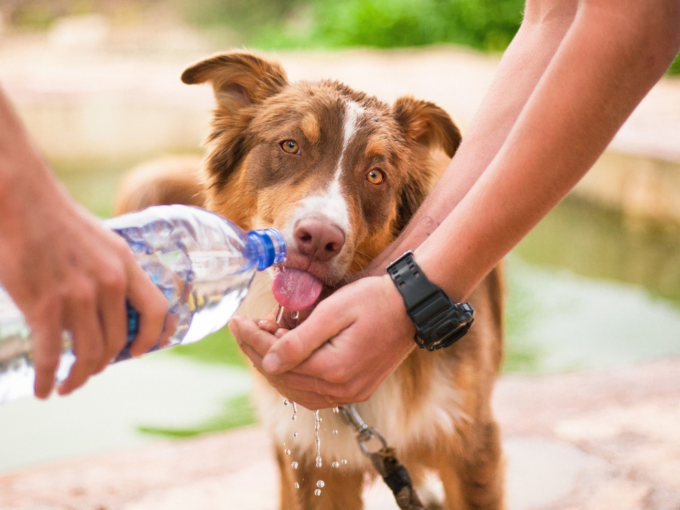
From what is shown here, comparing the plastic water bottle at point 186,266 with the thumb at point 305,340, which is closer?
the plastic water bottle at point 186,266

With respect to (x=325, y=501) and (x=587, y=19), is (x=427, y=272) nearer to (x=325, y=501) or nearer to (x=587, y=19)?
(x=587, y=19)

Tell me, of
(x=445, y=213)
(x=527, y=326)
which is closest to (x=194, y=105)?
(x=527, y=326)

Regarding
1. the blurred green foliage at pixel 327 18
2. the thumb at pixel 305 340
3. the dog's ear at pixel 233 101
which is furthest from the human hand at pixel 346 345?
the blurred green foliage at pixel 327 18

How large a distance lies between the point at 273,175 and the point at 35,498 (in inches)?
64.6

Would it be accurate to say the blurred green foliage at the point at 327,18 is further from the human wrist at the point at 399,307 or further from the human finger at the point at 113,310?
the human finger at the point at 113,310

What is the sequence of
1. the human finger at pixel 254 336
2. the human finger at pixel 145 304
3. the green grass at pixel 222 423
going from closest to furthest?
the human finger at pixel 145 304 → the human finger at pixel 254 336 → the green grass at pixel 222 423

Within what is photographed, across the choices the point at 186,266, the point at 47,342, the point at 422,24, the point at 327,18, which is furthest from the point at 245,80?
the point at 327,18

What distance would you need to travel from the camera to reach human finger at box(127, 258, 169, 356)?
1.04 meters

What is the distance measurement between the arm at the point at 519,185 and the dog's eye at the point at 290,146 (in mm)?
818

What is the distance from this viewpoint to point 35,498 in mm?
2785

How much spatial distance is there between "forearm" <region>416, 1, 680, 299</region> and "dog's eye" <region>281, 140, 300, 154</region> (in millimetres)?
822

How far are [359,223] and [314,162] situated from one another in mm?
268

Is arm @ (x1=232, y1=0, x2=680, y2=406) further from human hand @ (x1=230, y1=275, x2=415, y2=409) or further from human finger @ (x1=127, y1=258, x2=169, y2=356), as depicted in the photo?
human finger @ (x1=127, y1=258, x2=169, y2=356)

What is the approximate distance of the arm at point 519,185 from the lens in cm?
150
